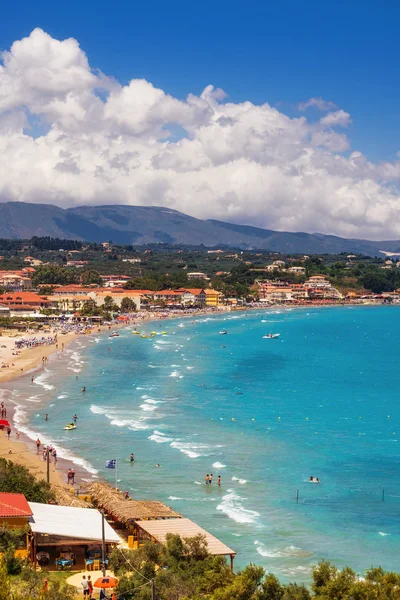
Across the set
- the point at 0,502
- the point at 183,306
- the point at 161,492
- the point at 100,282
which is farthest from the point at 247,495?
the point at 100,282

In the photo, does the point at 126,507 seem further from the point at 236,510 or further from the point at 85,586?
the point at 85,586

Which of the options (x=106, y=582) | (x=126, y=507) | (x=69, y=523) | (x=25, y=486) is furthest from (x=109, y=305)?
(x=106, y=582)

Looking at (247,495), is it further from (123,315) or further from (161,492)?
(123,315)

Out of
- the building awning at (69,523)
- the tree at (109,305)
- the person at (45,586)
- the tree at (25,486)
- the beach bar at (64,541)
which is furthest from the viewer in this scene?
the tree at (109,305)

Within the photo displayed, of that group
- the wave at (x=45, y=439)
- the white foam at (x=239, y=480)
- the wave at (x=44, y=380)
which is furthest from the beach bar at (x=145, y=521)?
the wave at (x=44, y=380)

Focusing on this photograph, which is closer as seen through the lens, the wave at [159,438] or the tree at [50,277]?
the wave at [159,438]

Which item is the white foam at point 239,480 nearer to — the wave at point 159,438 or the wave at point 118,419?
the wave at point 159,438

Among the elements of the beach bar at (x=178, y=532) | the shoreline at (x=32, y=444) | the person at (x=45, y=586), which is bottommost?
the shoreline at (x=32, y=444)
